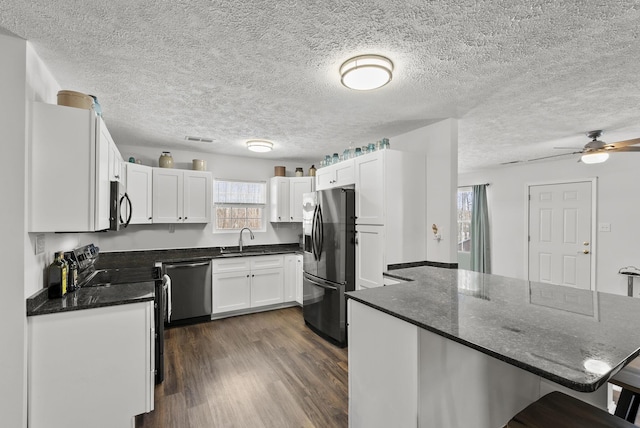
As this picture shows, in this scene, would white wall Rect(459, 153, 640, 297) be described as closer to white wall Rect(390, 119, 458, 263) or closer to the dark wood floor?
white wall Rect(390, 119, 458, 263)

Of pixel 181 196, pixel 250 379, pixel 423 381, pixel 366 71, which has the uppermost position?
→ pixel 366 71

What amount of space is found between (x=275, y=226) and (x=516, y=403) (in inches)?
162

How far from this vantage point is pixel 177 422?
206cm

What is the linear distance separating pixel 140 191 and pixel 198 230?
1022mm

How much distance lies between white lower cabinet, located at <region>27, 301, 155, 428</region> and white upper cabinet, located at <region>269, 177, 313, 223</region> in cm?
300

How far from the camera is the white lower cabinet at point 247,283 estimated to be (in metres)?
4.11

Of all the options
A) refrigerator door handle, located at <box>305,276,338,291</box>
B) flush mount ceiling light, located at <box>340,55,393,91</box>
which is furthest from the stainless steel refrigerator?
flush mount ceiling light, located at <box>340,55,393,91</box>

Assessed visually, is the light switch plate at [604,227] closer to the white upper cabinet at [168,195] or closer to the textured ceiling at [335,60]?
the textured ceiling at [335,60]

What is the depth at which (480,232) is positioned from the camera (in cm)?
587

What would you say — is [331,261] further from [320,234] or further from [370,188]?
[370,188]

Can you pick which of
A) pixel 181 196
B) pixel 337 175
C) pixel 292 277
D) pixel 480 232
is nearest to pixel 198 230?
pixel 181 196

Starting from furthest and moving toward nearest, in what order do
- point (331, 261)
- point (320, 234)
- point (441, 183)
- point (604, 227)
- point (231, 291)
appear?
1. point (604, 227)
2. point (231, 291)
3. point (320, 234)
4. point (331, 261)
5. point (441, 183)

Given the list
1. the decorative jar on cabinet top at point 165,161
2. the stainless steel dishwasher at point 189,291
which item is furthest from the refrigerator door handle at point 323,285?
the decorative jar on cabinet top at point 165,161

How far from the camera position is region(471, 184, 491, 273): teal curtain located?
579 centimetres
